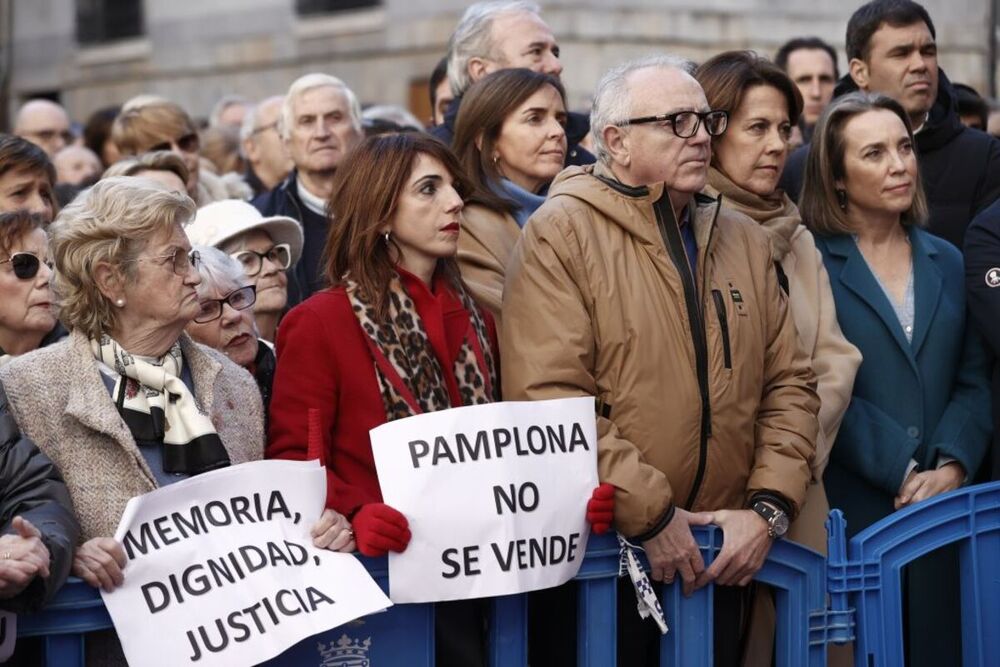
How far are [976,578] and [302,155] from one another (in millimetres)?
3903

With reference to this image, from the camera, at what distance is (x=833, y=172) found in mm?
6000

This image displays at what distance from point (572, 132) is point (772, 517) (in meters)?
2.63

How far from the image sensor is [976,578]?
475 centimetres

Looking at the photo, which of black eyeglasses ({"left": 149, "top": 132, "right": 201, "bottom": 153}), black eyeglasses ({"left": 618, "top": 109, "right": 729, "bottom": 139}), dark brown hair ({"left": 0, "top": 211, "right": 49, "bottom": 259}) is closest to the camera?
black eyeglasses ({"left": 618, "top": 109, "right": 729, "bottom": 139})

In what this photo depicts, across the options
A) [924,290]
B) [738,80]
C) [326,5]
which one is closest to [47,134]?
[738,80]

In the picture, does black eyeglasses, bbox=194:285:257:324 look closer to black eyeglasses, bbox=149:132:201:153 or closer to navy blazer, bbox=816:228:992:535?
navy blazer, bbox=816:228:992:535

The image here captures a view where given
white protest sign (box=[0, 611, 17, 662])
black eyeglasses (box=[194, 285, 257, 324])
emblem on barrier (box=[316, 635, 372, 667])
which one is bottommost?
emblem on barrier (box=[316, 635, 372, 667])

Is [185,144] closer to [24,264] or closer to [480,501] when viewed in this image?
[24,264]

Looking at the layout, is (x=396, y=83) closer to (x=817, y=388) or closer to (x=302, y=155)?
(x=302, y=155)

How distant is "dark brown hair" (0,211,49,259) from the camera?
509 cm

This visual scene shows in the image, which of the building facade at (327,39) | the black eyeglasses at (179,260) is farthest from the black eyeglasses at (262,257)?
the building facade at (327,39)

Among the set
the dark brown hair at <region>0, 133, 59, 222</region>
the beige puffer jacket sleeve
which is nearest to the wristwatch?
the beige puffer jacket sleeve

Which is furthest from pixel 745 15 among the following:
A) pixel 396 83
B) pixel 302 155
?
pixel 302 155

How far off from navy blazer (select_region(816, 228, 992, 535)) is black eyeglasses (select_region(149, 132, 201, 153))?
373 cm
